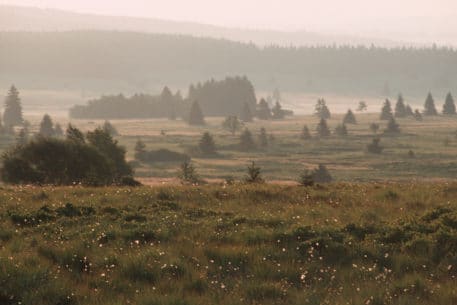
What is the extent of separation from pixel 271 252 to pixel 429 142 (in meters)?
166

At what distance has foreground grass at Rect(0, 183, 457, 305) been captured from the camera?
1029 cm

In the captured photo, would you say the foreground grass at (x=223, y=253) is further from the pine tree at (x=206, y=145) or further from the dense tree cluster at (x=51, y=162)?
the pine tree at (x=206, y=145)

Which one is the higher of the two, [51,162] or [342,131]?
[51,162]

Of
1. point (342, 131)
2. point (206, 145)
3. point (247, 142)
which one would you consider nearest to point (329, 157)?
point (247, 142)

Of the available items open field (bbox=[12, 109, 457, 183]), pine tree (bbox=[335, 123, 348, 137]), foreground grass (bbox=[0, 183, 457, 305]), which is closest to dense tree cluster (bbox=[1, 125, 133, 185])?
foreground grass (bbox=[0, 183, 457, 305])

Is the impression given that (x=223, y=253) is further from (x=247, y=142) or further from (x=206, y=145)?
(x=247, y=142)

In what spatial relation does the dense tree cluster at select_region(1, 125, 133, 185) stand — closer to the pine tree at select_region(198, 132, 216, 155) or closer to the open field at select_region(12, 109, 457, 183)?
the open field at select_region(12, 109, 457, 183)

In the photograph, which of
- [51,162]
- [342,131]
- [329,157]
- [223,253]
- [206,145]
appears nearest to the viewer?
[223,253]

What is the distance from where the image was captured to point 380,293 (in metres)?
10.2

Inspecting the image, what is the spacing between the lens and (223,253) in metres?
12.2

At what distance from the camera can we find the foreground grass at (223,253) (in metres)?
10.3

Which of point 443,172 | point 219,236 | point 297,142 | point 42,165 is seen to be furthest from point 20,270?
point 297,142

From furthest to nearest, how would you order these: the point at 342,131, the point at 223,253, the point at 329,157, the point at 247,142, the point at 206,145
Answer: the point at 342,131 → the point at 247,142 → the point at 206,145 → the point at 329,157 → the point at 223,253

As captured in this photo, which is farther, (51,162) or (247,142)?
(247,142)
